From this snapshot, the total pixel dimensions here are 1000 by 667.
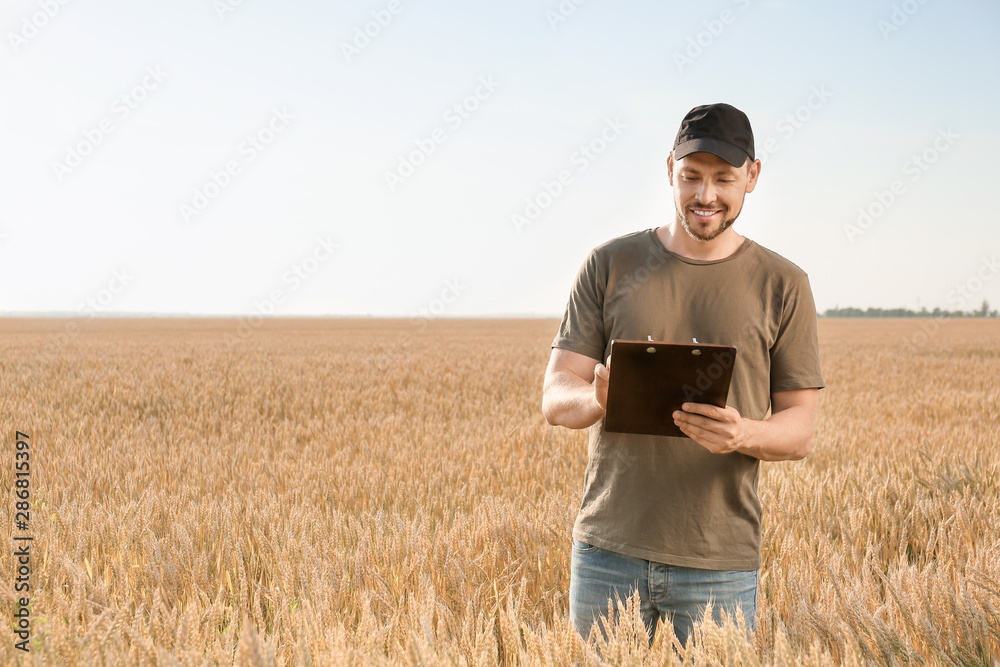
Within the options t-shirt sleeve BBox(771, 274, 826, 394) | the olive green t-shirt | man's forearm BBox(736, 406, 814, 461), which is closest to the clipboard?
man's forearm BBox(736, 406, 814, 461)

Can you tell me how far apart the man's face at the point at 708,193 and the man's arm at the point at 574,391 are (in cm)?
52

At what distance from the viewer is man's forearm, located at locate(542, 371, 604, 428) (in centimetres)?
194

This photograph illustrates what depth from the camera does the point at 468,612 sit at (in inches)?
84.7

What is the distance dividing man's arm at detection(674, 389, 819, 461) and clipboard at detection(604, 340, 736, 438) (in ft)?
0.12

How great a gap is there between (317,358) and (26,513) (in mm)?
13951

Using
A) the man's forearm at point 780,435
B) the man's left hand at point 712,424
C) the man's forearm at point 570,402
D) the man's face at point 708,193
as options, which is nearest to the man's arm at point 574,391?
the man's forearm at point 570,402

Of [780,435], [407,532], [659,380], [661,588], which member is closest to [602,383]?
[659,380]

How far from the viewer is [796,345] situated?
2119mm

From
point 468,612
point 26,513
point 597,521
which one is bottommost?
point 26,513

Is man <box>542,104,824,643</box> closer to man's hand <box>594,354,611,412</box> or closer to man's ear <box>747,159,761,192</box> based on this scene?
man's ear <box>747,159,761,192</box>

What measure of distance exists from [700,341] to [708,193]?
463 millimetres

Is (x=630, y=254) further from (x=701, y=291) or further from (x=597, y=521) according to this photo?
(x=597, y=521)

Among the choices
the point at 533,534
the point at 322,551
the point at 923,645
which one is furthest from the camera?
the point at 533,534

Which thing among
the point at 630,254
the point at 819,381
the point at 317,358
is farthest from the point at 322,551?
the point at 317,358
